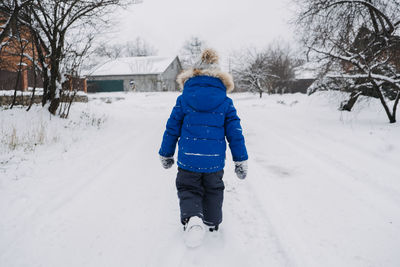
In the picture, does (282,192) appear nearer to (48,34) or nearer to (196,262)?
(196,262)

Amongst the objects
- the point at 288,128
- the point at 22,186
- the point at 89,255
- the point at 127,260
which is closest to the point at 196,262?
the point at 127,260

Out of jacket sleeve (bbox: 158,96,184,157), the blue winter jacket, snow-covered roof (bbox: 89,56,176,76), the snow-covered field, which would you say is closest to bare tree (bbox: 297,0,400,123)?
the snow-covered field

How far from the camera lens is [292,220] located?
2.45 metres

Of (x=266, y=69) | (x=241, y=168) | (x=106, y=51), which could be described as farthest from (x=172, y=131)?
(x=266, y=69)

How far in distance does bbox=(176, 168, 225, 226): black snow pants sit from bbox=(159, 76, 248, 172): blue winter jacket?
0.09 metres

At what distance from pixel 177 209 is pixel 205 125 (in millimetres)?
1208

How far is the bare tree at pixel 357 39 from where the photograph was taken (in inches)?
266

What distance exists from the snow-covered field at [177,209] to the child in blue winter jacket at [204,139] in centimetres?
36

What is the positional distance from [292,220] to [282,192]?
672mm

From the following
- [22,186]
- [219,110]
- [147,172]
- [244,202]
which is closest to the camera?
[219,110]

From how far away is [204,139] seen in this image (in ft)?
7.07

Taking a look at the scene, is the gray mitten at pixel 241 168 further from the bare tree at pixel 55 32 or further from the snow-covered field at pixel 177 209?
the bare tree at pixel 55 32

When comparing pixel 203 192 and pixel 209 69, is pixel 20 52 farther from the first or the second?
pixel 203 192

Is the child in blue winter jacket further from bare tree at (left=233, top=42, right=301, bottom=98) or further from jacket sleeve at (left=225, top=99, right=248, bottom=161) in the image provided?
bare tree at (left=233, top=42, right=301, bottom=98)
